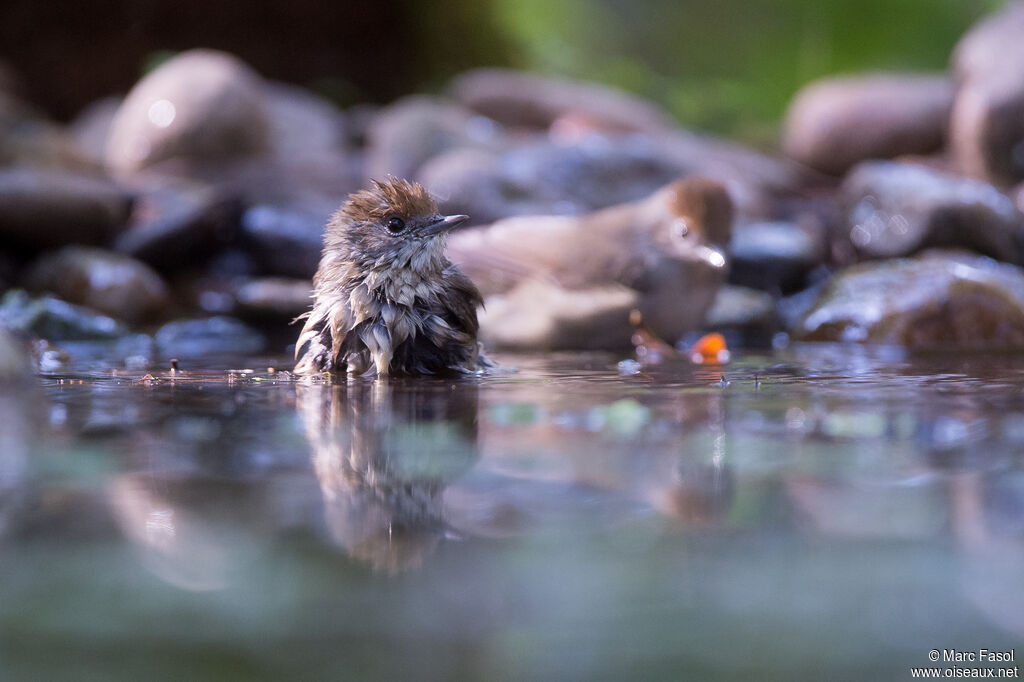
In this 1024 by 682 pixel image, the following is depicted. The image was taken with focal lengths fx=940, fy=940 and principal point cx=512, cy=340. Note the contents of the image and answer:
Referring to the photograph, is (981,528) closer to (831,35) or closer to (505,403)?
(505,403)

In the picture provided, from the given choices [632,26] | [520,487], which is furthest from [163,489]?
[632,26]

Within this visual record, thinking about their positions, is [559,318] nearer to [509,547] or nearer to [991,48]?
[509,547]

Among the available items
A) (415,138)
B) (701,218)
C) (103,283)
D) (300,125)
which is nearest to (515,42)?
(300,125)

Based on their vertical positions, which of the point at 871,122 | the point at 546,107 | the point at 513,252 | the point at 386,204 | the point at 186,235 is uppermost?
the point at 546,107

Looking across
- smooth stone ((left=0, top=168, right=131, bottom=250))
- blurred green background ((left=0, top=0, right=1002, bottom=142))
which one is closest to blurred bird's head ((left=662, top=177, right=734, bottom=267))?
smooth stone ((left=0, top=168, right=131, bottom=250))

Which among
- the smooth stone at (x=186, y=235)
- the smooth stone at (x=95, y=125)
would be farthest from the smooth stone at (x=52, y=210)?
the smooth stone at (x=95, y=125)

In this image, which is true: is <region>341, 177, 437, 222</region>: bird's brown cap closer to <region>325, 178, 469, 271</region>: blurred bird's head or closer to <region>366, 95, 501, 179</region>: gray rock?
<region>325, 178, 469, 271</region>: blurred bird's head

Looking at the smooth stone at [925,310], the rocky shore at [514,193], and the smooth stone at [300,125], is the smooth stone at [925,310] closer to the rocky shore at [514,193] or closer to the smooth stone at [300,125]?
the rocky shore at [514,193]
